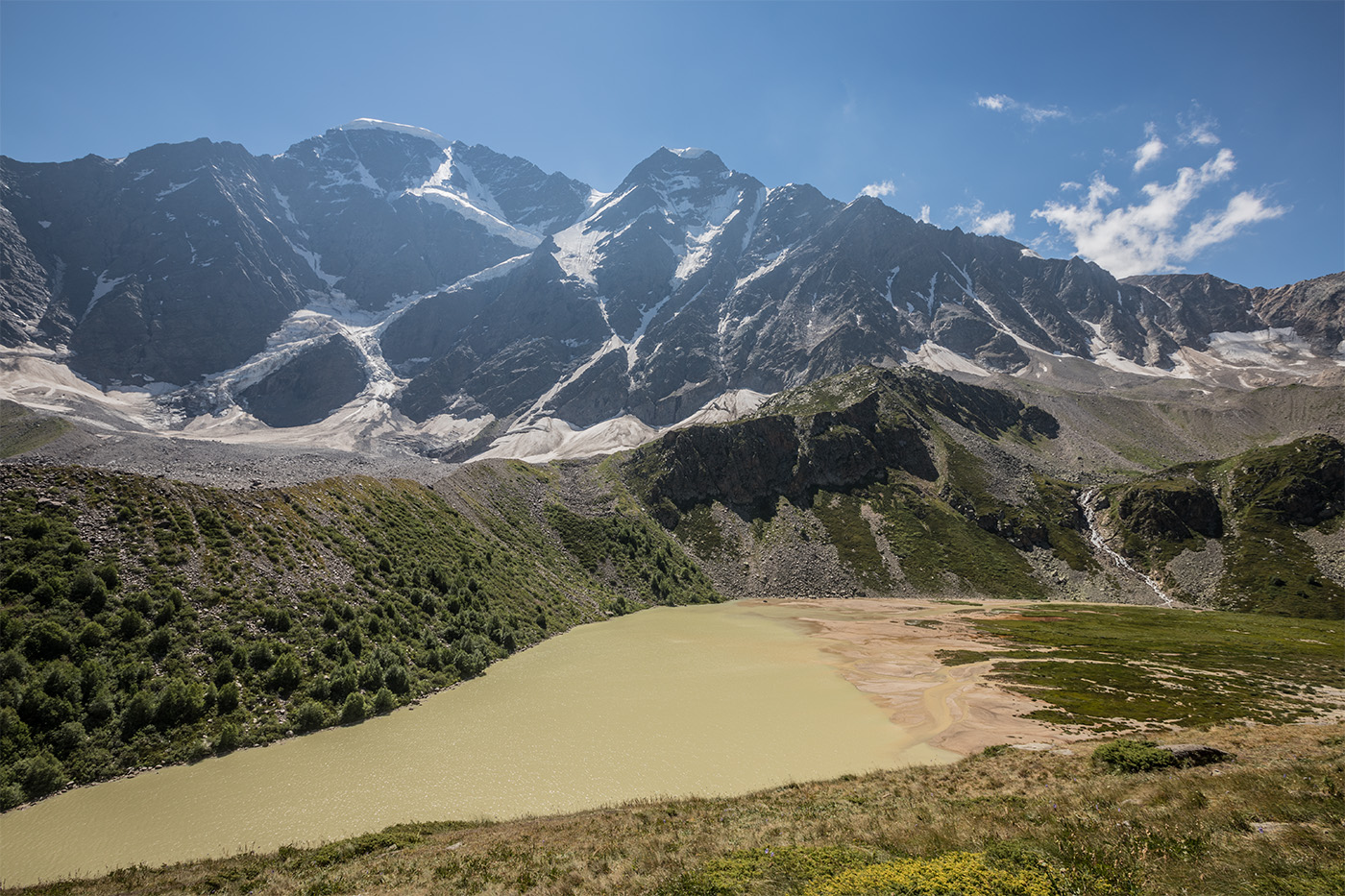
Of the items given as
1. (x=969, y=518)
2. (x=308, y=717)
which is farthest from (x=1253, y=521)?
(x=308, y=717)

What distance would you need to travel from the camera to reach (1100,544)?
132 m

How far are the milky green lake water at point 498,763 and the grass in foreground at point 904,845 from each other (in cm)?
302

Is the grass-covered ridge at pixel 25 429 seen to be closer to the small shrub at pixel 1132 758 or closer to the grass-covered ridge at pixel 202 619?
the grass-covered ridge at pixel 202 619

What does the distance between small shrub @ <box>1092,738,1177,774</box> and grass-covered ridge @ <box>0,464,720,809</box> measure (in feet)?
133

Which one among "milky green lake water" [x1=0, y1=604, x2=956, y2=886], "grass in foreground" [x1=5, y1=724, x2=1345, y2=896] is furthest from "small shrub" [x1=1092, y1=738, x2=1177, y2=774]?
"milky green lake water" [x1=0, y1=604, x2=956, y2=886]

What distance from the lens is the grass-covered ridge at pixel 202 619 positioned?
2552 centimetres

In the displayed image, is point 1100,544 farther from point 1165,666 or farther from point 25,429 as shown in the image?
point 25,429

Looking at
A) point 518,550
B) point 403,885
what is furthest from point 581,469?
point 403,885

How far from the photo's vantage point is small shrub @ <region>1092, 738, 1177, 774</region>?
2350 cm

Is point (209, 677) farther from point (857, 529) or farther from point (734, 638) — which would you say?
point (857, 529)

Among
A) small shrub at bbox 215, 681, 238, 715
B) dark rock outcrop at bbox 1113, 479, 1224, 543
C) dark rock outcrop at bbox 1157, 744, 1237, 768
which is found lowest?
small shrub at bbox 215, 681, 238, 715

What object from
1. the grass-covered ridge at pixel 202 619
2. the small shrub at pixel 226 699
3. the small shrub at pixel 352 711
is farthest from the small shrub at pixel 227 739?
the small shrub at pixel 352 711

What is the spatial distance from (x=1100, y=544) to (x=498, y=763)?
6050 inches

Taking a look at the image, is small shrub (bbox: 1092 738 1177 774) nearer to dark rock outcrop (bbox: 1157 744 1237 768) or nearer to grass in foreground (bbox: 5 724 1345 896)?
dark rock outcrop (bbox: 1157 744 1237 768)
